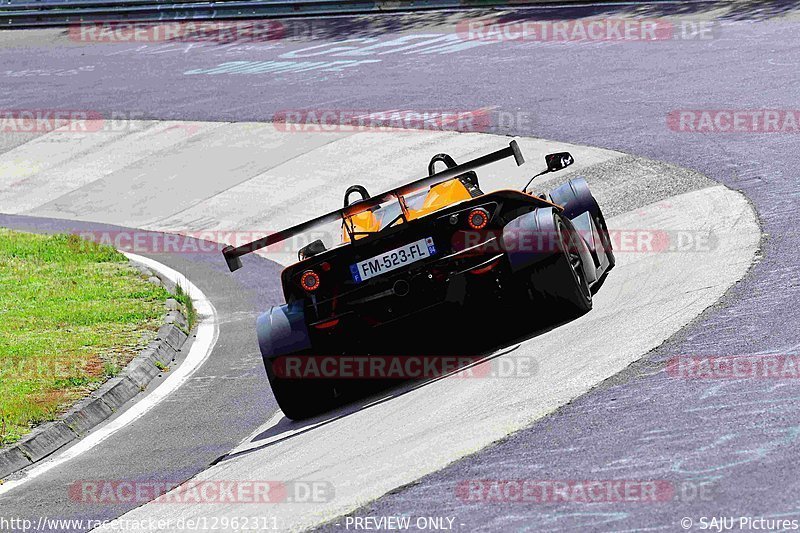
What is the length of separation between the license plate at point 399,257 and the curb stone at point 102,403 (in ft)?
8.89

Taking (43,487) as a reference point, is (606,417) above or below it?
above

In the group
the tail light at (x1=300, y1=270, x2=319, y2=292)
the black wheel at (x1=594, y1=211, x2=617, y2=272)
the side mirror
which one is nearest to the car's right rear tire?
the tail light at (x1=300, y1=270, x2=319, y2=292)

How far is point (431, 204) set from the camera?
8781mm

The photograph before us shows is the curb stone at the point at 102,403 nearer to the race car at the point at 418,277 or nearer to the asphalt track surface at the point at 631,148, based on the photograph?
the race car at the point at 418,277

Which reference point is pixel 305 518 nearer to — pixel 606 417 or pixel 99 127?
pixel 606 417

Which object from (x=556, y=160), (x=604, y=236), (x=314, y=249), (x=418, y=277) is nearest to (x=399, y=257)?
(x=418, y=277)

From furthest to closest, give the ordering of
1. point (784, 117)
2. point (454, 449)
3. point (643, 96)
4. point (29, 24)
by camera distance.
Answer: point (29, 24) < point (643, 96) < point (784, 117) < point (454, 449)

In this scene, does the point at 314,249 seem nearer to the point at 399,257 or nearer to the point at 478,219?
the point at 399,257

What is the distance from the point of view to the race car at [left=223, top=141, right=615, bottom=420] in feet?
26.3

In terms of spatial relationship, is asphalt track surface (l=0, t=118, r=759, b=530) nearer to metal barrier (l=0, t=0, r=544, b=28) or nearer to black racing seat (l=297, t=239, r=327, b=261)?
black racing seat (l=297, t=239, r=327, b=261)

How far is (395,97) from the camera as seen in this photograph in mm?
19781

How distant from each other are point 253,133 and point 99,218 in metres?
3.12

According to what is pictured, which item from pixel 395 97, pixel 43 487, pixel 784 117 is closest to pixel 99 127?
pixel 395 97

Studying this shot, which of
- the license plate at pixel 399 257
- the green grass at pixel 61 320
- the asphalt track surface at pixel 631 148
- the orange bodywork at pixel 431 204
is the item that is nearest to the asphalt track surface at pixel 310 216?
the asphalt track surface at pixel 631 148
